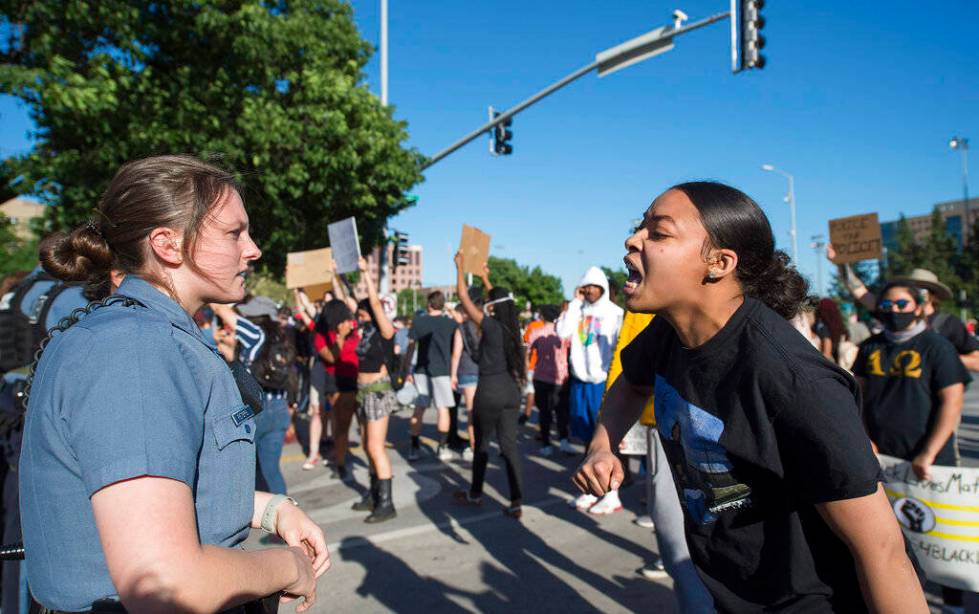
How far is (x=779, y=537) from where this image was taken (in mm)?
1633

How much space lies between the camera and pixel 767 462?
155 centimetres

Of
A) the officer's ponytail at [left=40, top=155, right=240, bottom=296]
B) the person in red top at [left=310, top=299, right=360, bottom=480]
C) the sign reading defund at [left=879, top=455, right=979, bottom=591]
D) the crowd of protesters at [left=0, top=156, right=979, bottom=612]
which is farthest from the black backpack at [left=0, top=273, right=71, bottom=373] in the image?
the sign reading defund at [left=879, top=455, right=979, bottom=591]

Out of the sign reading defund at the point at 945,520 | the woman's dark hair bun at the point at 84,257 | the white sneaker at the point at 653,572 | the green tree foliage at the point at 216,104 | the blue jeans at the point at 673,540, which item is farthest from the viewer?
the green tree foliage at the point at 216,104

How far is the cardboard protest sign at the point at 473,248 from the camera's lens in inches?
232

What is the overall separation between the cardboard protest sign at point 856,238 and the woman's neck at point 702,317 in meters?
5.85

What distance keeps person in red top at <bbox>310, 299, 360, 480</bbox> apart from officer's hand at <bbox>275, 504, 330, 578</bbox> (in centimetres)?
484

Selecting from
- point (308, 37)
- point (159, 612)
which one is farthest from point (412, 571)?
point (308, 37)

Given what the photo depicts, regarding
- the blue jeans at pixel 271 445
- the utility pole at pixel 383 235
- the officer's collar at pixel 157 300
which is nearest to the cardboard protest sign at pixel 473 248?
the blue jeans at pixel 271 445

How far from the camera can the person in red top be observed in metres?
6.71

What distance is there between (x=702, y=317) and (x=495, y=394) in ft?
13.6

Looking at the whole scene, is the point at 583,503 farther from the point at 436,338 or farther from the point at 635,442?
the point at 436,338

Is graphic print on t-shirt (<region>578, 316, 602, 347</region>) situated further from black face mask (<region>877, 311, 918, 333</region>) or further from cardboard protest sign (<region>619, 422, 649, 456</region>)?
black face mask (<region>877, 311, 918, 333</region>)

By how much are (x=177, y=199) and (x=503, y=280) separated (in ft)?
230

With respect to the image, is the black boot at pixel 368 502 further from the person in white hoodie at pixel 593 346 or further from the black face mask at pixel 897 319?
the black face mask at pixel 897 319
